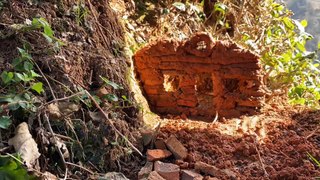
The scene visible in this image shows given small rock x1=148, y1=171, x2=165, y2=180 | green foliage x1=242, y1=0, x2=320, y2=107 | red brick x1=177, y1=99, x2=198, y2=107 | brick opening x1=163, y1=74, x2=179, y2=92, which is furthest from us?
green foliage x1=242, y1=0, x2=320, y2=107

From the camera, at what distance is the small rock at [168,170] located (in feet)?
5.98

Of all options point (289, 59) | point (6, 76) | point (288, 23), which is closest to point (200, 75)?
point (289, 59)

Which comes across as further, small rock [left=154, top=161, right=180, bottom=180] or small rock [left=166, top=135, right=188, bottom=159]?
small rock [left=166, top=135, right=188, bottom=159]

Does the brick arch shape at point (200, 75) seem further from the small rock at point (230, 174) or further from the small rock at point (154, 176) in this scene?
the small rock at point (154, 176)

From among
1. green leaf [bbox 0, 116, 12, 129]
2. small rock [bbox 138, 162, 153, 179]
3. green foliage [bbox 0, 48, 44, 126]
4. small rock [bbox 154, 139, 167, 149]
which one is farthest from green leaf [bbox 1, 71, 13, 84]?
small rock [bbox 154, 139, 167, 149]

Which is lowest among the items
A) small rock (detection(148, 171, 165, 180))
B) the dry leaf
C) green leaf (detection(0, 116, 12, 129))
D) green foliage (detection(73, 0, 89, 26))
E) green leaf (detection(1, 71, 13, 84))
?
small rock (detection(148, 171, 165, 180))

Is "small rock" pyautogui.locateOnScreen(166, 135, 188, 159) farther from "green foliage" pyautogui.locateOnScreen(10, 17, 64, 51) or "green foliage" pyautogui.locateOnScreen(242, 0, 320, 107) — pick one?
"green foliage" pyautogui.locateOnScreen(242, 0, 320, 107)

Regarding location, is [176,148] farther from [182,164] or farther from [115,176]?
[115,176]

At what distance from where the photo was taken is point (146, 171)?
1841 millimetres

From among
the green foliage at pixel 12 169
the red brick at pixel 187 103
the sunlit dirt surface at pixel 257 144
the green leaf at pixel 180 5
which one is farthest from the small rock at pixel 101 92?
the green leaf at pixel 180 5

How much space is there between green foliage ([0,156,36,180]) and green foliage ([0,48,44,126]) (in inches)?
6.0

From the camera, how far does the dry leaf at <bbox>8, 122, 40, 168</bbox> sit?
1512 millimetres

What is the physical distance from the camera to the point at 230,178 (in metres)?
1.83

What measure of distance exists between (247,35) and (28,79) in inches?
105
